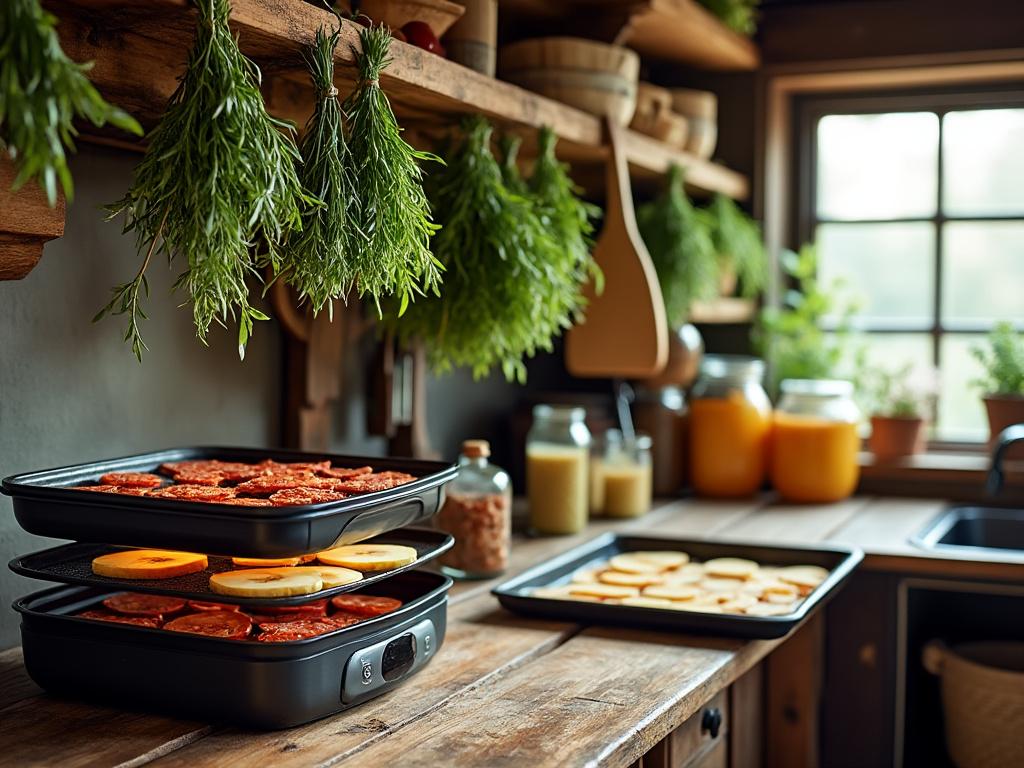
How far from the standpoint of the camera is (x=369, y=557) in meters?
1.48

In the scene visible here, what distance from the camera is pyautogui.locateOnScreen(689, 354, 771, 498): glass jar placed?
2.94 m

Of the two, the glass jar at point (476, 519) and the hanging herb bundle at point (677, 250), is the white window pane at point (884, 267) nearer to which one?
the hanging herb bundle at point (677, 250)

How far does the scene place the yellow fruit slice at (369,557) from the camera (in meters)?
1.46

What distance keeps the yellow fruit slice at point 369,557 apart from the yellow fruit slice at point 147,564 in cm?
16

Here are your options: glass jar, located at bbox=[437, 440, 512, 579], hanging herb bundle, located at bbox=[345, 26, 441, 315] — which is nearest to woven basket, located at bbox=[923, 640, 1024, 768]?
glass jar, located at bbox=[437, 440, 512, 579]

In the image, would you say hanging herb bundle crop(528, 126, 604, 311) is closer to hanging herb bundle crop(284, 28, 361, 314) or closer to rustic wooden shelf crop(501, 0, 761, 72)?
rustic wooden shelf crop(501, 0, 761, 72)

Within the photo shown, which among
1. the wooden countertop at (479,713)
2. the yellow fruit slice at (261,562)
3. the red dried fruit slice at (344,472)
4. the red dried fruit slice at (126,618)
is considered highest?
the red dried fruit slice at (344,472)

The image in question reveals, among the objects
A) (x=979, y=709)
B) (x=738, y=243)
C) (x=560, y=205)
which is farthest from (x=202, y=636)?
(x=738, y=243)

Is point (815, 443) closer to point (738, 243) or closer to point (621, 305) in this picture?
point (738, 243)

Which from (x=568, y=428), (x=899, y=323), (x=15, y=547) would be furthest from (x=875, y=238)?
(x=15, y=547)

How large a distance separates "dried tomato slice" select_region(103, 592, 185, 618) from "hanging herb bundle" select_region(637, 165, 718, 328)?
1.50m

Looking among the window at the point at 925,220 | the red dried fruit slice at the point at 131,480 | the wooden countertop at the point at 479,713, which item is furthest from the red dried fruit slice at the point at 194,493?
the window at the point at 925,220

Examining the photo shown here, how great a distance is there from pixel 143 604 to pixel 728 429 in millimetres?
1787

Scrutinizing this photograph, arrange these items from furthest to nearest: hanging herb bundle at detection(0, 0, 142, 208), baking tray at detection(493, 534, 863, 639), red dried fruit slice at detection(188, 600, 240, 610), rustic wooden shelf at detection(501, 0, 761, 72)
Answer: rustic wooden shelf at detection(501, 0, 761, 72) < baking tray at detection(493, 534, 863, 639) < red dried fruit slice at detection(188, 600, 240, 610) < hanging herb bundle at detection(0, 0, 142, 208)
